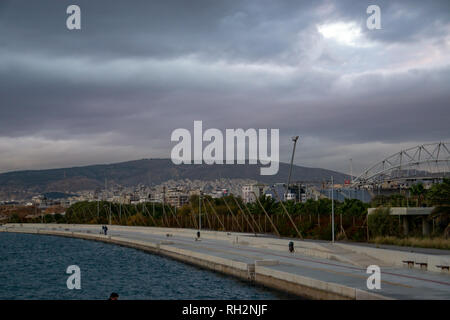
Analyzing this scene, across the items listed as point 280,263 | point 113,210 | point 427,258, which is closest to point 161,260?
point 280,263

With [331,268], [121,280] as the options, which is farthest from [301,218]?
[331,268]

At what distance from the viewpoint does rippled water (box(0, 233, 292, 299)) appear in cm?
3134

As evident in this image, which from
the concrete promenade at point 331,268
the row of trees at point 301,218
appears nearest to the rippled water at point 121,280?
the concrete promenade at point 331,268

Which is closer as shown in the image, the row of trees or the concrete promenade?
the concrete promenade

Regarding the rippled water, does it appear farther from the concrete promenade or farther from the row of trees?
the row of trees

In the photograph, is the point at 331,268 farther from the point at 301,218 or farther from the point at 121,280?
the point at 301,218

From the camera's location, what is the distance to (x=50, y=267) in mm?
49688

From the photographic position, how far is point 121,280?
38.5m

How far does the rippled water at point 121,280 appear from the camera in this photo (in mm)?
31344

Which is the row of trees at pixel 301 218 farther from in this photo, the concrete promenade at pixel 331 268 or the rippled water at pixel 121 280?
the rippled water at pixel 121 280

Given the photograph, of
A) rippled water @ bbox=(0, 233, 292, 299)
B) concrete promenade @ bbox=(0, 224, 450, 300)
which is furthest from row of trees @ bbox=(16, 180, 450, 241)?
rippled water @ bbox=(0, 233, 292, 299)

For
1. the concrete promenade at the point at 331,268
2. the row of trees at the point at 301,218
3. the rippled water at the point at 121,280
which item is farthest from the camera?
the row of trees at the point at 301,218
